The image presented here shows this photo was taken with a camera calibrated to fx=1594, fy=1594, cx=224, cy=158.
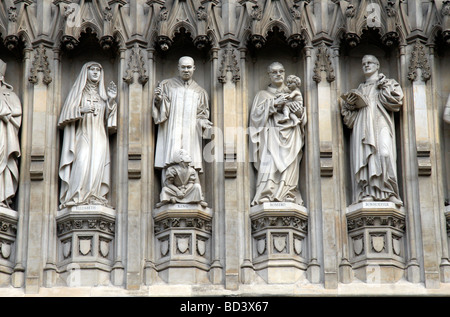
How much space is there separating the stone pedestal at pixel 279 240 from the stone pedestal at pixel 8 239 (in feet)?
13.6

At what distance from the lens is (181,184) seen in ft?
90.6

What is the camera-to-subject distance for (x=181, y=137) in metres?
27.8

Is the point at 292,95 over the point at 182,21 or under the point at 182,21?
under

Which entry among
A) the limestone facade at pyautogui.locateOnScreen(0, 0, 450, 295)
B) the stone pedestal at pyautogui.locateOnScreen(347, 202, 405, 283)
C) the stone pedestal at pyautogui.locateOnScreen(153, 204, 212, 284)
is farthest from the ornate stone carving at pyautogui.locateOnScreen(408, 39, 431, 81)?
the stone pedestal at pyautogui.locateOnScreen(153, 204, 212, 284)

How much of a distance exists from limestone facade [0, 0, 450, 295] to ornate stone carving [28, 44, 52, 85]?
22mm

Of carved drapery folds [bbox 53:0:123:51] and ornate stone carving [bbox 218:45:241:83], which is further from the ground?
carved drapery folds [bbox 53:0:123:51]

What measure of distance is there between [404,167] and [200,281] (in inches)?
161

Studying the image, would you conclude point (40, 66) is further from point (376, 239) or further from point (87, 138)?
point (376, 239)

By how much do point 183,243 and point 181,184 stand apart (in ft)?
3.46

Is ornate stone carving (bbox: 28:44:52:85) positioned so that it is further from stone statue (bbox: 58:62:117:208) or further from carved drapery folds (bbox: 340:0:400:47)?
carved drapery folds (bbox: 340:0:400:47)

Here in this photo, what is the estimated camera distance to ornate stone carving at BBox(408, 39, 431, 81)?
92.6 ft

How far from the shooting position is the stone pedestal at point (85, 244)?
27203 millimetres

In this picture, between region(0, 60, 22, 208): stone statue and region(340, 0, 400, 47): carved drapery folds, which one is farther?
region(340, 0, 400, 47): carved drapery folds

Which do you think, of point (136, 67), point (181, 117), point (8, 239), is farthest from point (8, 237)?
point (136, 67)
